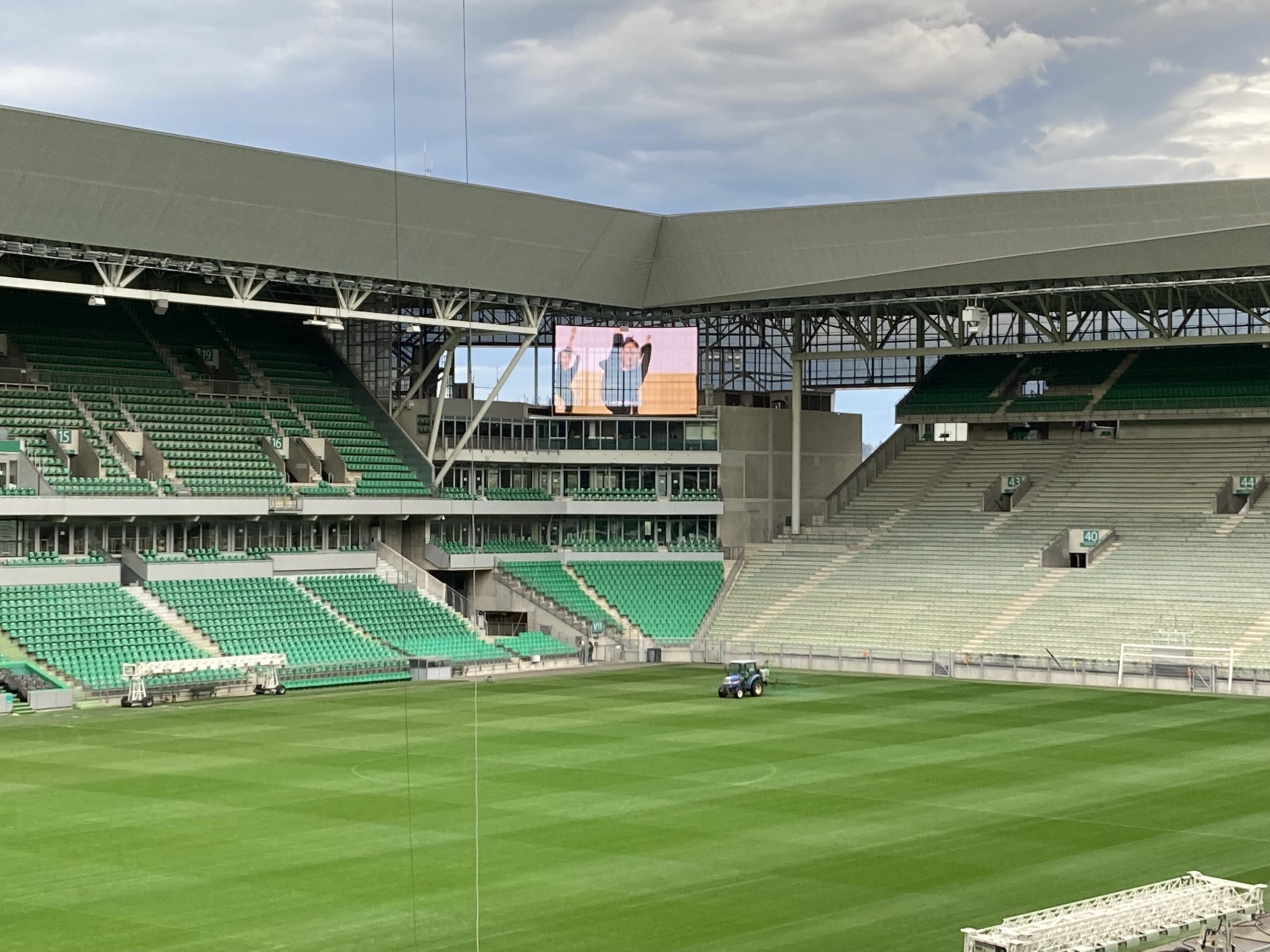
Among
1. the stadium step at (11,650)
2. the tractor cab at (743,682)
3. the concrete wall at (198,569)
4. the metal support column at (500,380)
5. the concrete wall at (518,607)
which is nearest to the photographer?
the stadium step at (11,650)

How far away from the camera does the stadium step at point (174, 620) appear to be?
53750mm

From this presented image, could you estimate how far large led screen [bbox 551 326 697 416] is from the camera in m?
69.7

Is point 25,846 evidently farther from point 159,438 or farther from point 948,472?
point 948,472

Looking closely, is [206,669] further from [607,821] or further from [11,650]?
[607,821]

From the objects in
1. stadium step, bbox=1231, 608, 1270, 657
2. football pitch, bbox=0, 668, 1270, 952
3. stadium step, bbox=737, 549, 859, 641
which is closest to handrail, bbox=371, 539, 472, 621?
stadium step, bbox=737, 549, 859, 641

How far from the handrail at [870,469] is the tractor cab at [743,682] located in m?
25.3

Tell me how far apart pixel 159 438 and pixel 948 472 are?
32530 mm

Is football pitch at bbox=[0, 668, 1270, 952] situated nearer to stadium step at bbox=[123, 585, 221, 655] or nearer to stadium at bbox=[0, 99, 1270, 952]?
stadium at bbox=[0, 99, 1270, 952]

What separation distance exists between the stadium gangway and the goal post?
2540 cm

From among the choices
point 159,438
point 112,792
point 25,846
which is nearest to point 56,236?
point 159,438

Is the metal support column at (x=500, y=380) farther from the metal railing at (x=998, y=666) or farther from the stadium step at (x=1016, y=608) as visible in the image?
the stadium step at (x=1016, y=608)

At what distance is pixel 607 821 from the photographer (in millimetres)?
29375

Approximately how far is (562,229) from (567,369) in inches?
335

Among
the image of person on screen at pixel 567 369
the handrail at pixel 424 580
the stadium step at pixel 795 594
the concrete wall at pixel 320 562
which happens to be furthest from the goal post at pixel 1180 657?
the concrete wall at pixel 320 562
